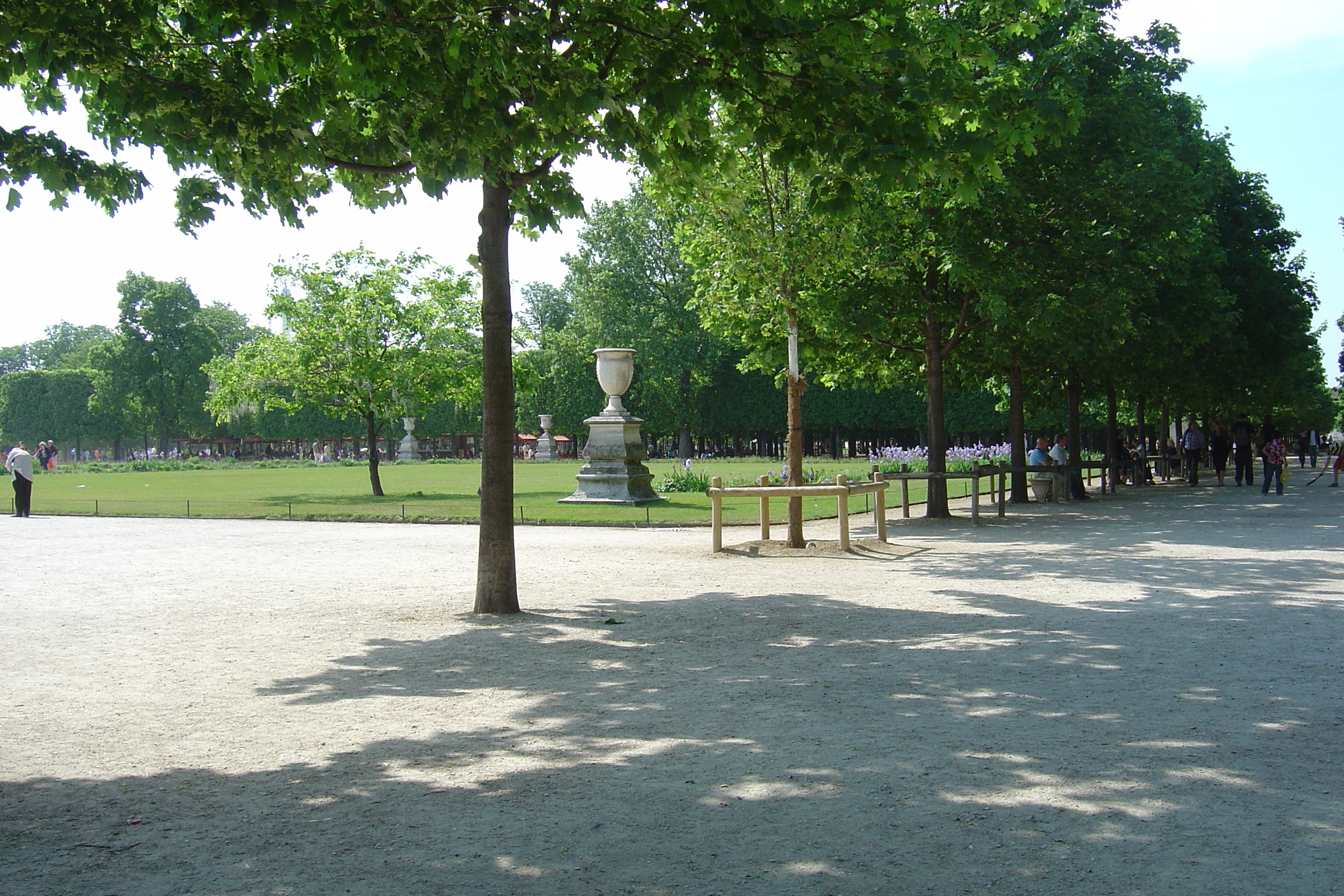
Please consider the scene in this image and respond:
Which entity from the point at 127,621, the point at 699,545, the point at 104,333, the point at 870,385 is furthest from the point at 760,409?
the point at 104,333

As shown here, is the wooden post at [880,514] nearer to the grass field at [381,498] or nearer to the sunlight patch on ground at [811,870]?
the grass field at [381,498]

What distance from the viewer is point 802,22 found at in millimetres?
6656

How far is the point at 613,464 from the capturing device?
26.4 m

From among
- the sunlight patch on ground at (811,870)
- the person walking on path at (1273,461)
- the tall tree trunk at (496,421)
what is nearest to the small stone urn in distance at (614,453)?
the person walking on path at (1273,461)

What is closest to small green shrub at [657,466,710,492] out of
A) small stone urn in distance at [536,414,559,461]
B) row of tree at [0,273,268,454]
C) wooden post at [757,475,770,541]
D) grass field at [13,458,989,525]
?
grass field at [13,458,989,525]

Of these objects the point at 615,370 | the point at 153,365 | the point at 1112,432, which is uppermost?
the point at 153,365

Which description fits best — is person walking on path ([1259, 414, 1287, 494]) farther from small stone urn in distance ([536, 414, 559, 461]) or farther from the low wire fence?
small stone urn in distance ([536, 414, 559, 461])

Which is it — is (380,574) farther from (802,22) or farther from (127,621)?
(802,22)

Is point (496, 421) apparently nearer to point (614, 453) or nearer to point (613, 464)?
point (614, 453)

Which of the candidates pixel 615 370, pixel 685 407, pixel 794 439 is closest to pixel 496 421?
pixel 794 439

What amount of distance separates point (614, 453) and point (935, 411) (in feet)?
26.4

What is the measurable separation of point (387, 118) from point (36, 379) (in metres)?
105

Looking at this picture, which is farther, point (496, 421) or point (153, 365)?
point (153, 365)

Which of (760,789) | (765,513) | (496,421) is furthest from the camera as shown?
(765,513)
